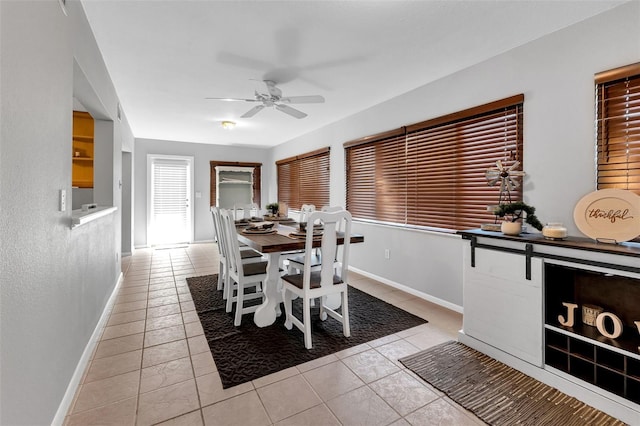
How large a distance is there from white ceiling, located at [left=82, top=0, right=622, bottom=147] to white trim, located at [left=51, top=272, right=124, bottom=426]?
2.41m

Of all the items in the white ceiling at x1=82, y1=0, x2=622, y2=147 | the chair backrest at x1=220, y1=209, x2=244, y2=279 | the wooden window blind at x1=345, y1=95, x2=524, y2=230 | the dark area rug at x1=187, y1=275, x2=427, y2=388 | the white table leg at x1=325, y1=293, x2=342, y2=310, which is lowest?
the dark area rug at x1=187, y1=275, x2=427, y2=388

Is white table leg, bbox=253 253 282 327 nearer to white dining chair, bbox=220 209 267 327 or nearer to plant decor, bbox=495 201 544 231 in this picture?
white dining chair, bbox=220 209 267 327

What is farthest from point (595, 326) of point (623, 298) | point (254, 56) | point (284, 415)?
point (254, 56)

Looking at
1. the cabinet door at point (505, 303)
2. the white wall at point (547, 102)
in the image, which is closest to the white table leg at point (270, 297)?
the cabinet door at point (505, 303)

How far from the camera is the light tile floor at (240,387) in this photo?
161cm

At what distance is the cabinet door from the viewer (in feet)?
6.37

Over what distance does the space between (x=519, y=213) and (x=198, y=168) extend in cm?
659

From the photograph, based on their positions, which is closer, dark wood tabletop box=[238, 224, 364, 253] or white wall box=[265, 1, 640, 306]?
white wall box=[265, 1, 640, 306]

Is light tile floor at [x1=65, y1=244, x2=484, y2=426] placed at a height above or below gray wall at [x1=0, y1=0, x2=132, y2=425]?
below

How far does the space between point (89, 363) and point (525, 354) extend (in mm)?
3032

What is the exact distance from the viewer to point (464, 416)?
1.62 metres

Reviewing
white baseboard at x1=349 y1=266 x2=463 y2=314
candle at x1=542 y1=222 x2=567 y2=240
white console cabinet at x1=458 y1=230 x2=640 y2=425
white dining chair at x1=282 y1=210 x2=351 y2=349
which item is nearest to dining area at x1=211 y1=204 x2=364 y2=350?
white dining chair at x1=282 y1=210 x2=351 y2=349

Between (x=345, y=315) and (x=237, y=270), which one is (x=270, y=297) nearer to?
(x=237, y=270)

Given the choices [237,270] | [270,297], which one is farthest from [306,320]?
[237,270]
